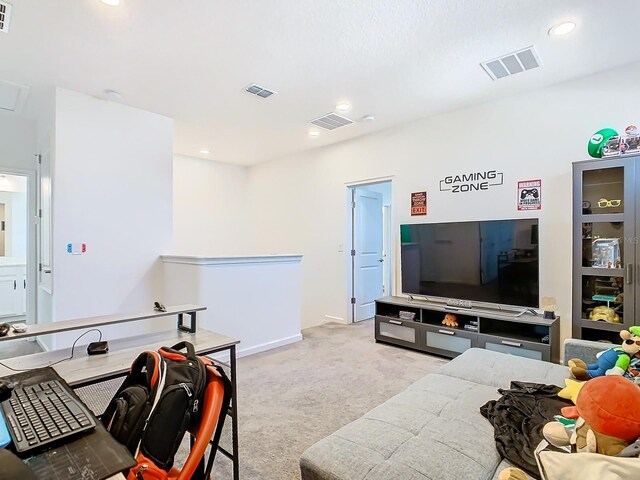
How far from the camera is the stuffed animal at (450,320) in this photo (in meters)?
3.66

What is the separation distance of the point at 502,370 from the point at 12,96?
5104mm

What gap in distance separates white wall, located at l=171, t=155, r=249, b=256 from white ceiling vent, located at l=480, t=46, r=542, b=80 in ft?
15.5

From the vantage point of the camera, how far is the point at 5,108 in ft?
13.0

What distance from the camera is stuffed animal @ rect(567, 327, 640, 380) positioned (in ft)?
5.63

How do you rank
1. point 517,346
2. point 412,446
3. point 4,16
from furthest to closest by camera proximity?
point 517,346
point 4,16
point 412,446

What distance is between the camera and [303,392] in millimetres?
2828

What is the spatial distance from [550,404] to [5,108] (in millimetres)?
5692

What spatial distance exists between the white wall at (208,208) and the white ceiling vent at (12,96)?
2.16 meters

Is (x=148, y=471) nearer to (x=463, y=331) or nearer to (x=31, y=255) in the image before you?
(x=463, y=331)

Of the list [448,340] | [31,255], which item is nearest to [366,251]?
[448,340]

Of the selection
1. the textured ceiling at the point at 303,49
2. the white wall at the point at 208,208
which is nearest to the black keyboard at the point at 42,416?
the textured ceiling at the point at 303,49

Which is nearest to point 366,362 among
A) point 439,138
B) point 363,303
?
point 363,303

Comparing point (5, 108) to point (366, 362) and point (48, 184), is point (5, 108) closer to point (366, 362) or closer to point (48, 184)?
point (48, 184)

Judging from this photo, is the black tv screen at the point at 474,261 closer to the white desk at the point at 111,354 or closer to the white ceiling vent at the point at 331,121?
the white ceiling vent at the point at 331,121
